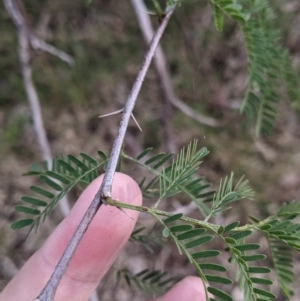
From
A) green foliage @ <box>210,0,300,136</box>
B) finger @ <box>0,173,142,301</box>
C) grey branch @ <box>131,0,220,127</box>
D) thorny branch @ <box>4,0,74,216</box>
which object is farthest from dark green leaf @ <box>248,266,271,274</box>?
grey branch @ <box>131,0,220,127</box>

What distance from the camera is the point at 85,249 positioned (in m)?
1.22

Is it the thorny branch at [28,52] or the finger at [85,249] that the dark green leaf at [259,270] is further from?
the thorny branch at [28,52]

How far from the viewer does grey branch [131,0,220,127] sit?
74.0 inches

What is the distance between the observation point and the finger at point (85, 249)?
1.17 meters

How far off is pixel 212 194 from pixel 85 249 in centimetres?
42

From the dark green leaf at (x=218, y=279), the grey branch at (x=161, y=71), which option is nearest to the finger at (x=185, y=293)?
the dark green leaf at (x=218, y=279)

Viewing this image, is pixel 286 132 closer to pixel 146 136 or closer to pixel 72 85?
pixel 146 136

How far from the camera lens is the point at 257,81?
113cm

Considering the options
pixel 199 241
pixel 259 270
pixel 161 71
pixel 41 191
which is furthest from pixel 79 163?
pixel 161 71

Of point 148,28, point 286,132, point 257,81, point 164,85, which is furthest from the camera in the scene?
point 286,132

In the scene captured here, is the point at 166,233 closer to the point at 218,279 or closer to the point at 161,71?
the point at 218,279

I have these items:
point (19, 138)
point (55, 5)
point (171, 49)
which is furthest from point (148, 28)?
point (19, 138)

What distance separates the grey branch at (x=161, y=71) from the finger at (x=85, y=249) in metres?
0.83

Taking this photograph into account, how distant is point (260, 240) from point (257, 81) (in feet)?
4.64
